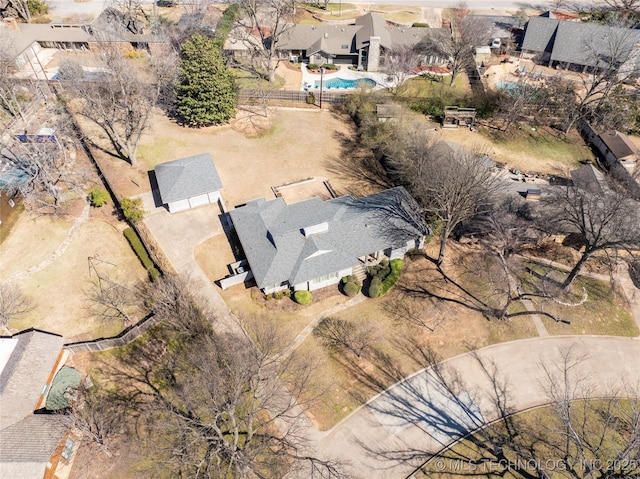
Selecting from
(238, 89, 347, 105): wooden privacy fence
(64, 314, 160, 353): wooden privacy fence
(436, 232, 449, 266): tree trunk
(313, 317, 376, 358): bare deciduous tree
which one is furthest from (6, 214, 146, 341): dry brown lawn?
(436, 232, 449, 266): tree trunk

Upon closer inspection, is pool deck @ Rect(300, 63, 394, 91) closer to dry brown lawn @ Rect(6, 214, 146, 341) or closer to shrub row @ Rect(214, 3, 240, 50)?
shrub row @ Rect(214, 3, 240, 50)

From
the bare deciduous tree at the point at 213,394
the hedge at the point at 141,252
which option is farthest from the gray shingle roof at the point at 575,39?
the hedge at the point at 141,252

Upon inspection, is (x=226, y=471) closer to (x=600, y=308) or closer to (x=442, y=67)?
(x=600, y=308)

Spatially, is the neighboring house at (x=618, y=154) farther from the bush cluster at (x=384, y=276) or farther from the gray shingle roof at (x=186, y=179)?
the gray shingle roof at (x=186, y=179)

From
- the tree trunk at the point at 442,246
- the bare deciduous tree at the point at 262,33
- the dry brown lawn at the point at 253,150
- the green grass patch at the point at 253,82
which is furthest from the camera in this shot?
the green grass patch at the point at 253,82

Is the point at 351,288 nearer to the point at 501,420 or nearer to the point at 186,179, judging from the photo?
the point at 501,420

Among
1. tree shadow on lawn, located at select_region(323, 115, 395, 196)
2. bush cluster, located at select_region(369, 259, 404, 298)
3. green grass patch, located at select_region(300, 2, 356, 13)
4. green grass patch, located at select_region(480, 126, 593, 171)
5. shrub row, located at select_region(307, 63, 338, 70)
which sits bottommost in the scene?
bush cluster, located at select_region(369, 259, 404, 298)

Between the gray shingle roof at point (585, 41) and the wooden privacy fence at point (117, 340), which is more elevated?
the gray shingle roof at point (585, 41)

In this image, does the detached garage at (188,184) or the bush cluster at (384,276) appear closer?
the bush cluster at (384,276)
